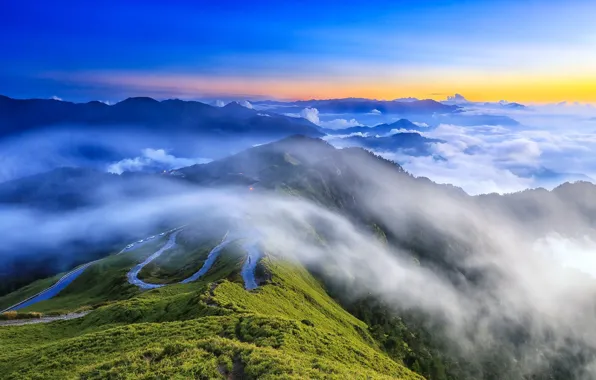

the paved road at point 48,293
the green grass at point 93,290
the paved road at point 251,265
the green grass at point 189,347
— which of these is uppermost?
the green grass at point 189,347

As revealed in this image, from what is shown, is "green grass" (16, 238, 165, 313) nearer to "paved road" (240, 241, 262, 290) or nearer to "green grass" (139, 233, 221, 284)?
"green grass" (139, 233, 221, 284)

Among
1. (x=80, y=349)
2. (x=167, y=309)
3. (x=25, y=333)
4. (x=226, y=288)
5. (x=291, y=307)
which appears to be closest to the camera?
(x=80, y=349)

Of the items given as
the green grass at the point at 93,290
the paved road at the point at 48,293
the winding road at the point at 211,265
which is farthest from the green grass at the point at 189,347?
the paved road at the point at 48,293

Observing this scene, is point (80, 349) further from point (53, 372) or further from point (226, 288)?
point (226, 288)

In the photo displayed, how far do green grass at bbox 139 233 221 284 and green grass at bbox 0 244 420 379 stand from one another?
78055mm

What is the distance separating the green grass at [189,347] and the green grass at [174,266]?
7806cm

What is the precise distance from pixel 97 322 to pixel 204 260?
4008 inches

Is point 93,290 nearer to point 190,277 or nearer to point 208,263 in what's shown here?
point 190,277

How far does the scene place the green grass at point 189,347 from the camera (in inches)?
1329

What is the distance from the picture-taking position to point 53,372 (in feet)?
133

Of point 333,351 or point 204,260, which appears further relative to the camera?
point 204,260

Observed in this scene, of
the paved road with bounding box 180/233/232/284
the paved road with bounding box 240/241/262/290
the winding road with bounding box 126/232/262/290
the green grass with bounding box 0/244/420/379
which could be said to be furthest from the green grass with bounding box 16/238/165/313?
the green grass with bounding box 0/244/420/379

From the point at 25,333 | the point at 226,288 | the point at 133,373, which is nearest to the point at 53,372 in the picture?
the point at 133,373

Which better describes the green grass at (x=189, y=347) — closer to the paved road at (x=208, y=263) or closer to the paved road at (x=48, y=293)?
the paved road at (x=208, y=263)
